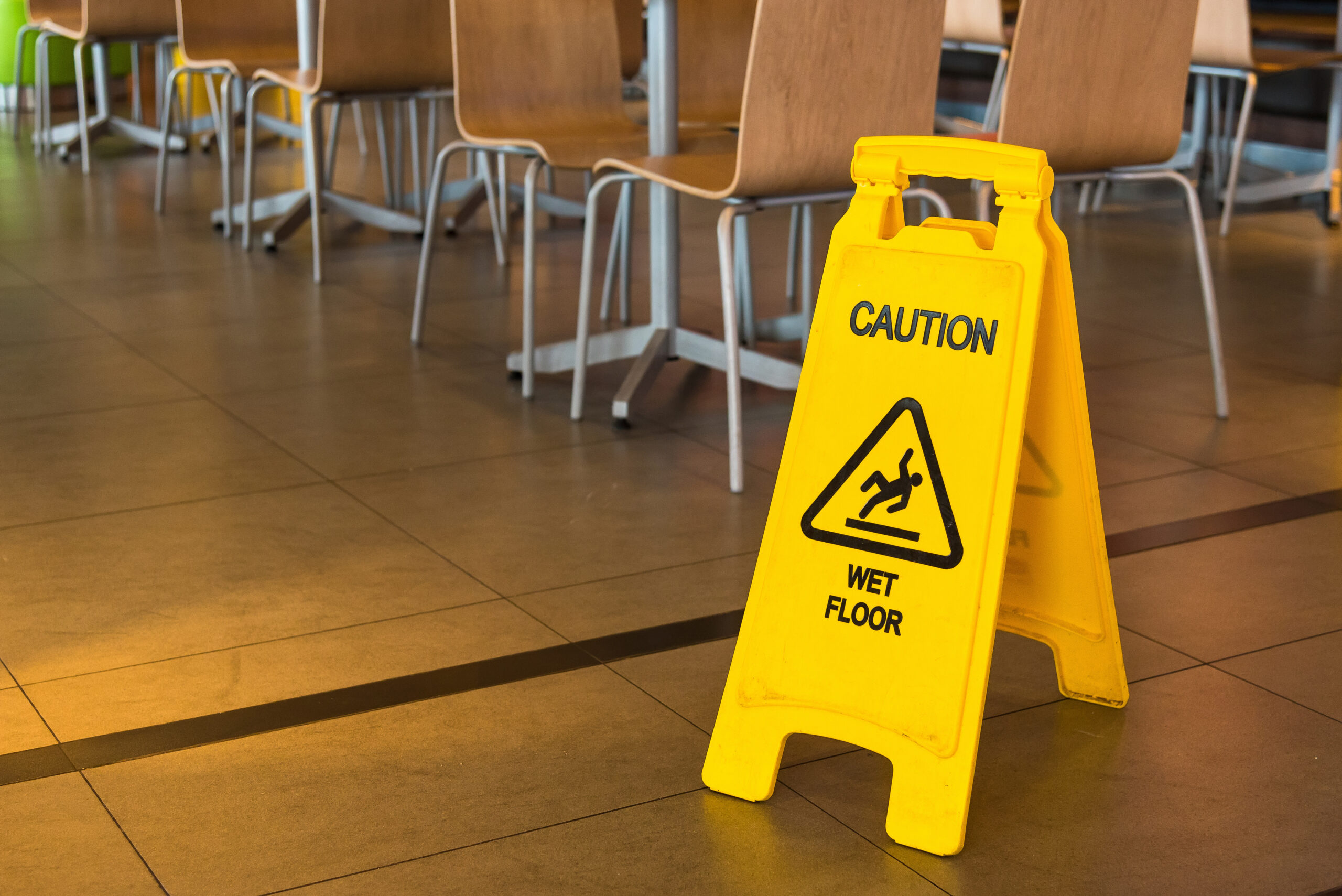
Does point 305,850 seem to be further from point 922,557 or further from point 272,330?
point 272,330

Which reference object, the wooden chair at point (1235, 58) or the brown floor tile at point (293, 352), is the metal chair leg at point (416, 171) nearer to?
the brown floor tile at point (293, 352)

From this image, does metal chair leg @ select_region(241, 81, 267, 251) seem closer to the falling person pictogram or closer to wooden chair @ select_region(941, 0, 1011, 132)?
wooden chair @ select_region(941, 0, 1011, 132)

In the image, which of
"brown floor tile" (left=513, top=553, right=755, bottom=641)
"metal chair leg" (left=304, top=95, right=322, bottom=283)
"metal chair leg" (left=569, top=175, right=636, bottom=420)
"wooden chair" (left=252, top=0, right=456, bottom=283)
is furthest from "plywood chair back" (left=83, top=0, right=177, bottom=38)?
"brown floor tile" (left=513, top=553, right=755, bottom=641)

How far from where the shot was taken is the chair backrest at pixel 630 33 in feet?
14.3

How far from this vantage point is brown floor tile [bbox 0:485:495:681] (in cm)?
194

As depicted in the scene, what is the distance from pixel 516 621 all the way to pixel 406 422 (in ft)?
3.08

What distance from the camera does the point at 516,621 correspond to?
2.01 meters

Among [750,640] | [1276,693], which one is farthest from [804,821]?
[1276,693]

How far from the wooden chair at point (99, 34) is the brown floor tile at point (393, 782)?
4.33m

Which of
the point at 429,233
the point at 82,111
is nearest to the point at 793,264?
the point at 429,233

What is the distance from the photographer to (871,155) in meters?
1.56

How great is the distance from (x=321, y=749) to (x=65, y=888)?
0.32 meters

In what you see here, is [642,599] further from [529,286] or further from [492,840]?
[529,286]

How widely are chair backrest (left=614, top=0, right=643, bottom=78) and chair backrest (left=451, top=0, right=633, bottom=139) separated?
97cm
